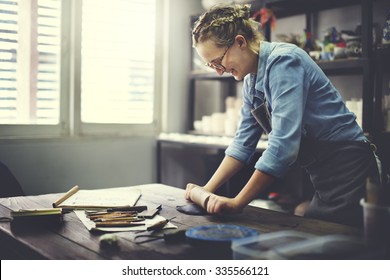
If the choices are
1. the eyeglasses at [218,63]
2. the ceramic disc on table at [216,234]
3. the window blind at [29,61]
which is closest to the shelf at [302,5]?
the window blind at [29,61]

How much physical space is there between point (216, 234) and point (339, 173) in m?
0.64

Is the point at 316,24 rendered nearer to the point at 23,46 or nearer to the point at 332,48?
the point at 332,48

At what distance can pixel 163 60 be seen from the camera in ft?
13.1

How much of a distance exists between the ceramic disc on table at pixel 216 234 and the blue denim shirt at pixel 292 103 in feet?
0.97

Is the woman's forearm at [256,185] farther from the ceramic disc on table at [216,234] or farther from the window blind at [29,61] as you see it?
the window blind at [29,61]

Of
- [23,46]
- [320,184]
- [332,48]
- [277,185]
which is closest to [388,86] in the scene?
[332,48]

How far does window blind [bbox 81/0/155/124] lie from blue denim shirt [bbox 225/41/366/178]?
201 cm

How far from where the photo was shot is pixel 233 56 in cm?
163

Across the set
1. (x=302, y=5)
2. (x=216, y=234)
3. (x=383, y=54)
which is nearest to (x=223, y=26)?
(x=216, y=234)

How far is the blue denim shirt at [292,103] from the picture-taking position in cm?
143

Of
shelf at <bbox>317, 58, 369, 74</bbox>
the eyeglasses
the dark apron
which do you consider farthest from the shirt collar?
shelf at <bbox>317, 58, 369, 74</bbox>

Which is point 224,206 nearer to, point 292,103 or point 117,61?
point 292,103

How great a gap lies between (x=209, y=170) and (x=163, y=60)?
1.14 m

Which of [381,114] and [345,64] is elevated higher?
[345,64]
